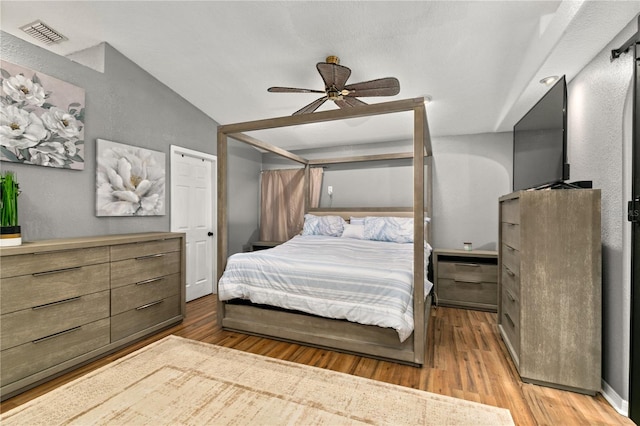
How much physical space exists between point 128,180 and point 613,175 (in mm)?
3986

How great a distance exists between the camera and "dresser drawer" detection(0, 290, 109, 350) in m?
1.78

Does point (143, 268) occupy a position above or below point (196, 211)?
below

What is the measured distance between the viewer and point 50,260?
1.99 metres

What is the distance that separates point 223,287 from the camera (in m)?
2.72

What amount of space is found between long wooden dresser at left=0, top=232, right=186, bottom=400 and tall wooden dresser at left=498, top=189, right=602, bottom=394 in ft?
9.89

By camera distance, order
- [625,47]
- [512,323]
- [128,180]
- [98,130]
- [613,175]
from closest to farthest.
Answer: [625,47]
[613,175]
[512,323]
[98,130]
[128,180]

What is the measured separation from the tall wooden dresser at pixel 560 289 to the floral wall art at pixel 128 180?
348cm

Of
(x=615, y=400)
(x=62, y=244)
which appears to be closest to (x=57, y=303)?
(x=62, y=244)

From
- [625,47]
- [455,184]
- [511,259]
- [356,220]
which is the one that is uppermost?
[625,47]

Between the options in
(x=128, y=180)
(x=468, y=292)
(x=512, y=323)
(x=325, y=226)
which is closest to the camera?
(x=512, y=323)

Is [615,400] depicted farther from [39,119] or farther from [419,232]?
[39,119]

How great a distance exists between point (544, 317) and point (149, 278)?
3.14 m

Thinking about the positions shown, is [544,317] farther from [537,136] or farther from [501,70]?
[501,70]

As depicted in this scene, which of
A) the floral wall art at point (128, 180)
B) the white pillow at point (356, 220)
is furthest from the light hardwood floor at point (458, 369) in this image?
the white pillow at point (356, 220)
